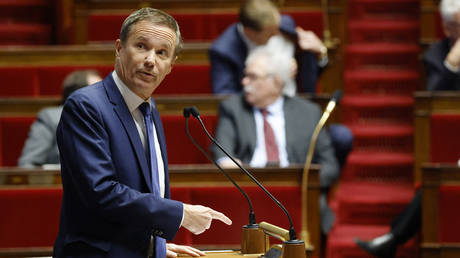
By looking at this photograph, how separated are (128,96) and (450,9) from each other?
1043mm

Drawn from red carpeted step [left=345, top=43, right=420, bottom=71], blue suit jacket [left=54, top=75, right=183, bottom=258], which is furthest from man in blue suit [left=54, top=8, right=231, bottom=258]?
red carpeted step [left=345, top=43, right=420, bottom=71]

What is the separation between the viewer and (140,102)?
0.65 m

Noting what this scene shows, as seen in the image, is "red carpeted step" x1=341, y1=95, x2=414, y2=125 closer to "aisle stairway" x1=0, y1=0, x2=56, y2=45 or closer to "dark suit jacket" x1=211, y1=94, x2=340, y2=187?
"dark suit jacket" x1=211, y1=94, x2=340, y2=187

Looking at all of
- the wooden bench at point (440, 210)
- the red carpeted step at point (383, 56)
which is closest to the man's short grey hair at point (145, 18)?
the wooden bench at point (440, 210)

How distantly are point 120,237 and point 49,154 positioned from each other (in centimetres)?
79

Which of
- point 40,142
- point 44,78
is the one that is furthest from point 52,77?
point 40,142

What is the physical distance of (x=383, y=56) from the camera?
195 cm

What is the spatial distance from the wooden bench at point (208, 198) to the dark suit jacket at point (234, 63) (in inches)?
15.4

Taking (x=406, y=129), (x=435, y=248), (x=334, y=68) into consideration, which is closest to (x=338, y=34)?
(x=334, y=68)

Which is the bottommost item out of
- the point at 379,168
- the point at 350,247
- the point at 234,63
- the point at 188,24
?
the point at 350,247

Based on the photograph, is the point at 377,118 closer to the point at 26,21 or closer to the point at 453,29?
the point at 453,29

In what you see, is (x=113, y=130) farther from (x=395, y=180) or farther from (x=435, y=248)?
(x=395, y=180)

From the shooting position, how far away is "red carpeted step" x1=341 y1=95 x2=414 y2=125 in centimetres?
183

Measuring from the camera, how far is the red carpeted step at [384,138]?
5.78 ft
